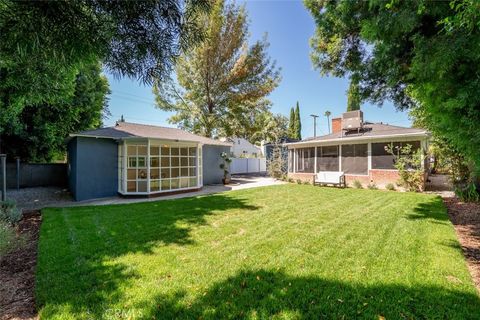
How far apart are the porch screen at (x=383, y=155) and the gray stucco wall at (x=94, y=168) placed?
43.7 feet

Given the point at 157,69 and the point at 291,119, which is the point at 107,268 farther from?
the point at 291,119

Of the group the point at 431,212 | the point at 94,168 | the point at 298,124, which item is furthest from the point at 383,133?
the point at 298,124

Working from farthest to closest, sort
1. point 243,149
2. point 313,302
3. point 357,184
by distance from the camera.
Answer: point 243,149 → point 357,184 → point 313,302

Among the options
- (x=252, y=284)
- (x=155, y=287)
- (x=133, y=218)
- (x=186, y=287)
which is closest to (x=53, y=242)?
(x=133, y=218)

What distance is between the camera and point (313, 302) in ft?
8.72

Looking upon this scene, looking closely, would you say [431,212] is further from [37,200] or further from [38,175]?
[38,175]

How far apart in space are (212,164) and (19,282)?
12.5m

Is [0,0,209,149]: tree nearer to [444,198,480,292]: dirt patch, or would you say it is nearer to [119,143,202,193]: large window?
[444,198,480,292]: dirt patch

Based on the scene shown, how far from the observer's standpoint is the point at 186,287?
2971mm

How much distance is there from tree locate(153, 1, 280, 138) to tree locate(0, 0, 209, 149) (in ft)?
60.1

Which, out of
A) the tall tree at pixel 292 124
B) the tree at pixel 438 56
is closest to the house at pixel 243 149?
the tall tree at pixel 292 124

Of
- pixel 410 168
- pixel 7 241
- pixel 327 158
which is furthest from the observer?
pixel 327 158

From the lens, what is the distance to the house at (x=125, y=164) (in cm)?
988

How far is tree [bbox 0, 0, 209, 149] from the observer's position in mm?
1610
